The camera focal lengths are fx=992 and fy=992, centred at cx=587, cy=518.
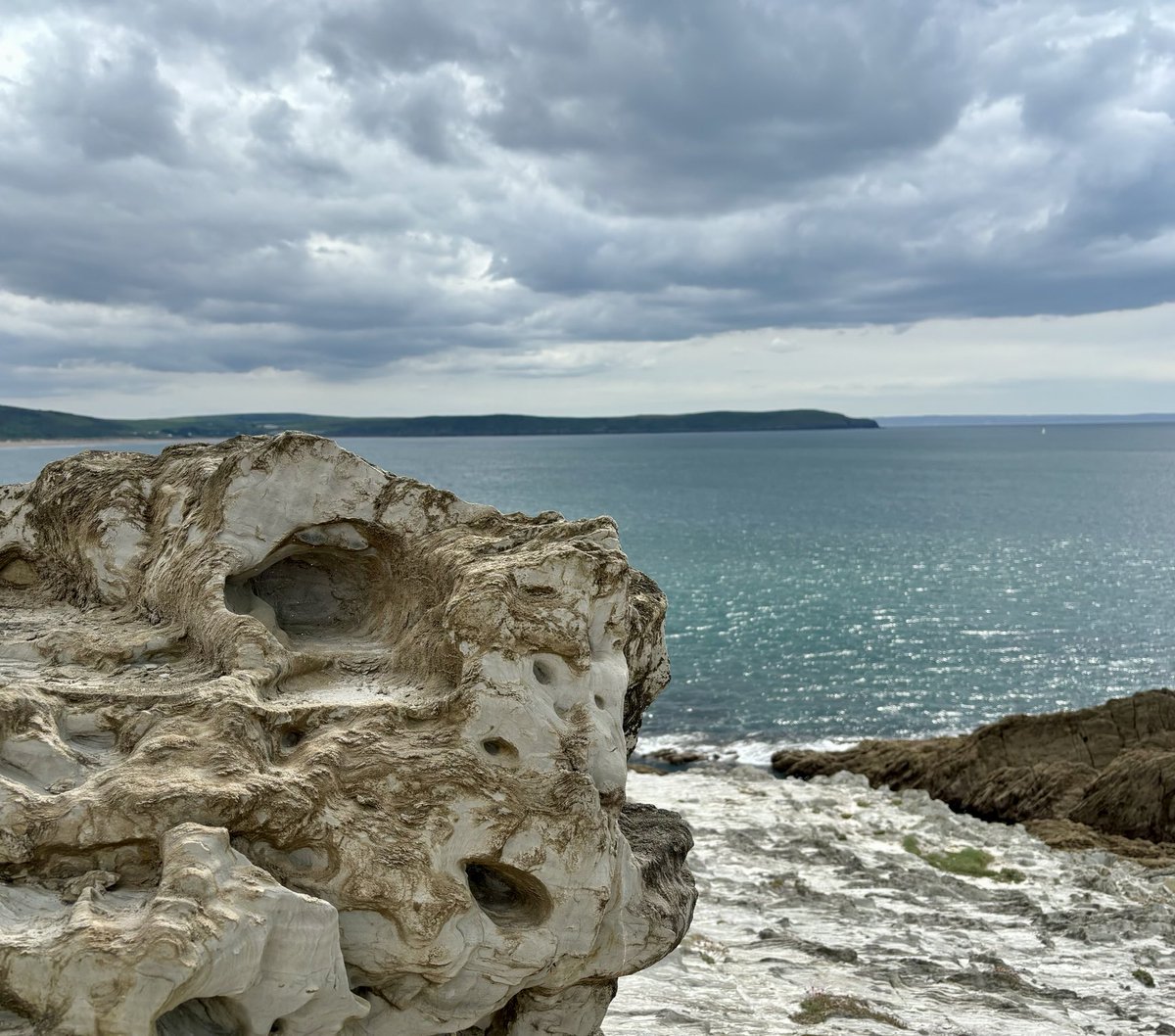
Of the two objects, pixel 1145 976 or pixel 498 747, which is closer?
pixel 498 747

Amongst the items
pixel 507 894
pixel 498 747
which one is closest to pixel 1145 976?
pixel 507 894

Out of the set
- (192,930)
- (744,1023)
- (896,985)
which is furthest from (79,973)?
(896,985)

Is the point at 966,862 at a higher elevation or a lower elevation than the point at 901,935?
lower

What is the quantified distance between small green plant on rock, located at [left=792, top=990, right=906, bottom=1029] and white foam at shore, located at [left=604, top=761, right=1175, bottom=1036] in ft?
0.40

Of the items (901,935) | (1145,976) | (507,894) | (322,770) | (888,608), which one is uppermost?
(322,770)

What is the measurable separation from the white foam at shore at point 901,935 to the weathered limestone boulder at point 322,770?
3649 mm

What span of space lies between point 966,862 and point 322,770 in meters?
15.5

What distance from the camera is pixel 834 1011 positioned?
12.2 m

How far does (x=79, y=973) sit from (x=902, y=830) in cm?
1846

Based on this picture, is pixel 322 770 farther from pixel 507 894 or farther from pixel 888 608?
pixel 888 608

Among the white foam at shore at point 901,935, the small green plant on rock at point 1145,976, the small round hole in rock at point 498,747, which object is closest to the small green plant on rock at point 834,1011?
the white foam at shore at point 901,935

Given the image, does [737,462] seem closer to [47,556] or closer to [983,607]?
[983,607]

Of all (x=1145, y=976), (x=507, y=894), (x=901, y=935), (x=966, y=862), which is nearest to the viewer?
(x=507, y=894)

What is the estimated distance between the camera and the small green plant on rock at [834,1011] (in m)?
12.0
